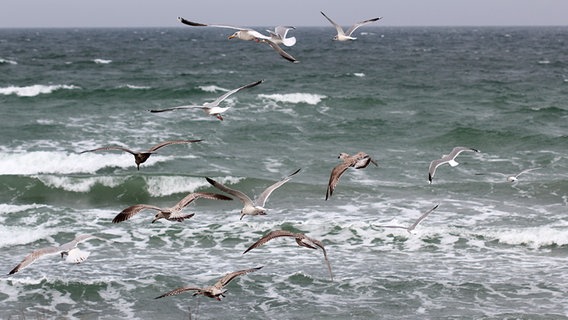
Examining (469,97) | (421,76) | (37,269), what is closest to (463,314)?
(37,269)

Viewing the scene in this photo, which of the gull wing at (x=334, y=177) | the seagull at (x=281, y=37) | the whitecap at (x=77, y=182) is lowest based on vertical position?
the whitecap at (x=77, y=182)

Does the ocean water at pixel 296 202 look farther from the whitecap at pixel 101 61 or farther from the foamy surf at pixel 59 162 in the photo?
the whitecap at pixel 101 61

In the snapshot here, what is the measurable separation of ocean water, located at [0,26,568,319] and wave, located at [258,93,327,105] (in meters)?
0.14

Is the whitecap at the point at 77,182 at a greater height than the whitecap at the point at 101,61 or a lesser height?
greater

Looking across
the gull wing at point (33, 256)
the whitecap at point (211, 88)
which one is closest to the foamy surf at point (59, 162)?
the gull wing at point (33, 256)

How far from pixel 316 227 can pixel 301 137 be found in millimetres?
12678

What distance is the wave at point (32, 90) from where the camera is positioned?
142 ft

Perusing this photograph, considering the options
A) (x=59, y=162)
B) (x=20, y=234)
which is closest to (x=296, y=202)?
(x=20, y=234)

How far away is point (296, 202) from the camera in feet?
71.6

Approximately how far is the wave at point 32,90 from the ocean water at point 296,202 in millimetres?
282

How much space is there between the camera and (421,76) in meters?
54.8

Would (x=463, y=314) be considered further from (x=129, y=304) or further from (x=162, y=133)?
(x=162, y=133)

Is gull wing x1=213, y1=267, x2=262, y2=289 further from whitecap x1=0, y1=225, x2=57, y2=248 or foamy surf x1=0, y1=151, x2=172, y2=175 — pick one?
foamy surf x1=0, y1=151, x2=172, y2=175

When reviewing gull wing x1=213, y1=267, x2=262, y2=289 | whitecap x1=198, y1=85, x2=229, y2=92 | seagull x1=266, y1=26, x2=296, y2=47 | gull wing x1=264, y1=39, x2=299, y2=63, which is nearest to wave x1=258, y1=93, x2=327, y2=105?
whitecap x1=198, y1=85, x2=229, y2=92
